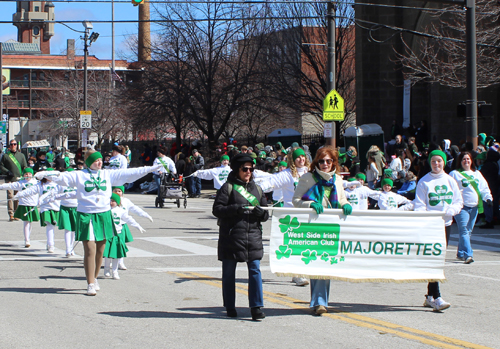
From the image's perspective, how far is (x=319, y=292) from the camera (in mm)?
7359

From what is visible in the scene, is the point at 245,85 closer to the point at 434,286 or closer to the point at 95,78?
the point at 434,286

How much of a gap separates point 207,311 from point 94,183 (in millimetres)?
2379

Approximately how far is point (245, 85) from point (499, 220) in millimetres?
18839

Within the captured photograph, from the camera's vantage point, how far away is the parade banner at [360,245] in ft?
24.6

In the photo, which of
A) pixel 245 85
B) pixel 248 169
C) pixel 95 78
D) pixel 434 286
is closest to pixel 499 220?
pixel 434 286

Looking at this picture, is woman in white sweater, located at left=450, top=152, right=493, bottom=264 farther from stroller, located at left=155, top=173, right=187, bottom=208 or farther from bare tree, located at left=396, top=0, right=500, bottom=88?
stroller, located at left=155, top=173, right=187, bottom=208

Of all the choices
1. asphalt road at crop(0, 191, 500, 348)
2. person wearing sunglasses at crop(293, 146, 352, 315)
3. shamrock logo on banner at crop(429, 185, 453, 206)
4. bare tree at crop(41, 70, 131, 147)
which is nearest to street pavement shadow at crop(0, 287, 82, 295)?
asphalt road at crop(0, 191, 500, 348)

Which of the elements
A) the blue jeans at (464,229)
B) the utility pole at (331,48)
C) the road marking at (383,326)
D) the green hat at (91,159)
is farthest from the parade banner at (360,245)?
the utility pole at (331,48)

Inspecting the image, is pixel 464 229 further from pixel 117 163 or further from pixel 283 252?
pixel 117 163

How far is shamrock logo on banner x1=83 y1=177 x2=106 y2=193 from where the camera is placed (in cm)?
875

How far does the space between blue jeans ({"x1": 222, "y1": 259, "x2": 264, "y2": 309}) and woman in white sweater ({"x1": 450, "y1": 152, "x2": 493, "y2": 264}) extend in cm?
522

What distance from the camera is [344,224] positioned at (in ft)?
24.8

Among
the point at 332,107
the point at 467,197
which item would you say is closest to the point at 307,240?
the point at 467,197

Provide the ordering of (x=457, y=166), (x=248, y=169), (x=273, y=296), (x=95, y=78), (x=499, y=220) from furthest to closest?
1. (x=95, y=78)
2. (x=499, y=220)
3. (x=457, y=166)
4. (x=273, y=296)
5. (x=248, y=169)
